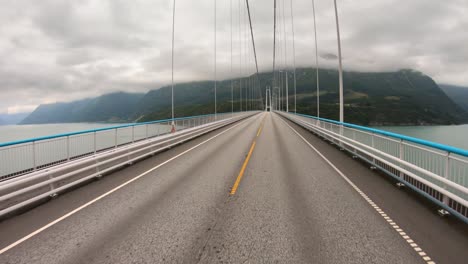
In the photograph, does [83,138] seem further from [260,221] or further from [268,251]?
[268,251]

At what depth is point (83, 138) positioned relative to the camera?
10305 millimetres

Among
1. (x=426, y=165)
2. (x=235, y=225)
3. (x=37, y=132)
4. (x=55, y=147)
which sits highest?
(x=55, y=147)

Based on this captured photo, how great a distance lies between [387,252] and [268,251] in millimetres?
1784

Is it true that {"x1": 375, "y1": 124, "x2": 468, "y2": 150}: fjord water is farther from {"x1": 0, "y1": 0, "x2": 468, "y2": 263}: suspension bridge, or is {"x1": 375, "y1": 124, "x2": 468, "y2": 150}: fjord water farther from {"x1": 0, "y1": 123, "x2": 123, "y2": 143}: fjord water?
{"x1": 0, "y1": 123, "x2": 123, "y2": 143}: fjord water

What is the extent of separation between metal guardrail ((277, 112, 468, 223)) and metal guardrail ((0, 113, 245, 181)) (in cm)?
1069

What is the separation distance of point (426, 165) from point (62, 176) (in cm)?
966

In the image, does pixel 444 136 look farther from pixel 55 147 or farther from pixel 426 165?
pixel 55 147

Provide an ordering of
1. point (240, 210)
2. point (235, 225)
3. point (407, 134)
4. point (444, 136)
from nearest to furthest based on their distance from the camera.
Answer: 1. point (235, 225)
2. point (240, 210)
3. point (444, 136)
4. point (407, 134)

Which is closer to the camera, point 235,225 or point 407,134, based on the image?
point 235,225

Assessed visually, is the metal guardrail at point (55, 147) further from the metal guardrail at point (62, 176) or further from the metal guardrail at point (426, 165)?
the metal guardrail at point (426, 165)

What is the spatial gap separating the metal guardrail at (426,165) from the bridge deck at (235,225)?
50 centimetres

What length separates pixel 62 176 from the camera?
24.4 ft

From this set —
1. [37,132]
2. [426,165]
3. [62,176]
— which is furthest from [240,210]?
[37,132]

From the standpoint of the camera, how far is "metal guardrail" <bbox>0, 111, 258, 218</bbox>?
6.26 meters
